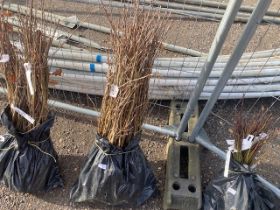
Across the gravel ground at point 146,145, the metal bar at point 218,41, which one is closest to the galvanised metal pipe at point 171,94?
the gravel ground at point 146,145

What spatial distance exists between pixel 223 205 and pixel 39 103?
1.38 m

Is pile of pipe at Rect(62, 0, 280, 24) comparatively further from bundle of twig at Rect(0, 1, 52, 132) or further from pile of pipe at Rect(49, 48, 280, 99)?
bundle of twig at Rect(0, 1, 52, 132)

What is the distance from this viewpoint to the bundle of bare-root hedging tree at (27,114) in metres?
2.24

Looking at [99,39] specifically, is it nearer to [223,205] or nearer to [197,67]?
[197,67]

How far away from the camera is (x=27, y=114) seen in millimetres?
2359

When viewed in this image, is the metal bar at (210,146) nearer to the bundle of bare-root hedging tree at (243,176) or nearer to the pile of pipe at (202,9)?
the bundle of bare-root hedging tree at (243,176)

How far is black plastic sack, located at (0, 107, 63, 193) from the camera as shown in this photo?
2.45 m

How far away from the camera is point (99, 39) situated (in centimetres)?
369

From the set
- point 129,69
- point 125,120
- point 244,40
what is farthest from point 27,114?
point 244,40

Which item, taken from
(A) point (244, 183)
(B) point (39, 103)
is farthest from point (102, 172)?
(A) point (244, 183)

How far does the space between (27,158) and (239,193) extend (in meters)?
1.42

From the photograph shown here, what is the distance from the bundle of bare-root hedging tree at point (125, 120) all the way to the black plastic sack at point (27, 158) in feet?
0.84

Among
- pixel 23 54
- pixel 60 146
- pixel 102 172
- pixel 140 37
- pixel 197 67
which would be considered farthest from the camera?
pixel 197 67

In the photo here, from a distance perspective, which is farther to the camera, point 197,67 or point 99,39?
point 99,39
